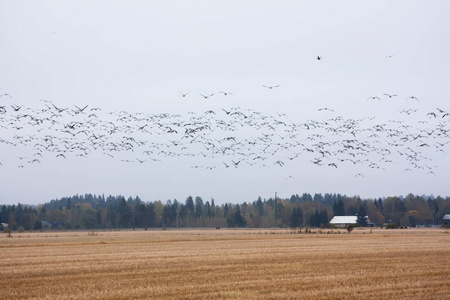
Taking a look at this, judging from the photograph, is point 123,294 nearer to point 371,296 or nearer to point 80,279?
point 80,279

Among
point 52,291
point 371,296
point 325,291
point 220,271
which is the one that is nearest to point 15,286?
point 52,291

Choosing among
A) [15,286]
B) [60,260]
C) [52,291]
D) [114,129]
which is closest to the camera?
[52,291]

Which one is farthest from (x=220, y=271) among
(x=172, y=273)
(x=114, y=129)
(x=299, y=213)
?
(x=299, y=213)

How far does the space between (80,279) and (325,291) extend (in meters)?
11.6

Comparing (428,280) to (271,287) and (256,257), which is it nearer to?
(271,287)

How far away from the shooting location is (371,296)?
72.4ft

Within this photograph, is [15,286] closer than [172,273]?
Yes

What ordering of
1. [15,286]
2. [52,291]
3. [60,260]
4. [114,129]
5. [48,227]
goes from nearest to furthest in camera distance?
[52,291], [15,286], [60,260], [114,129], [48,227]

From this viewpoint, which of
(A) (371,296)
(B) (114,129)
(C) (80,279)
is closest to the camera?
(A) (371,296)

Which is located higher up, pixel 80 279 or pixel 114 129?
pixel 114 129

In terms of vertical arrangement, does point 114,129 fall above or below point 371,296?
above

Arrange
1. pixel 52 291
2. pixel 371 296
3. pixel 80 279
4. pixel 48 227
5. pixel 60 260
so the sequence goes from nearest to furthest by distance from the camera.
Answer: pixel 371 296
pixel 52 291
pixel 80 279
pixel 60 260
pixel 48 227

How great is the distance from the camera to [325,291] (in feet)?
75.2

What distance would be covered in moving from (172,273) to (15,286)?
758 centimetres
